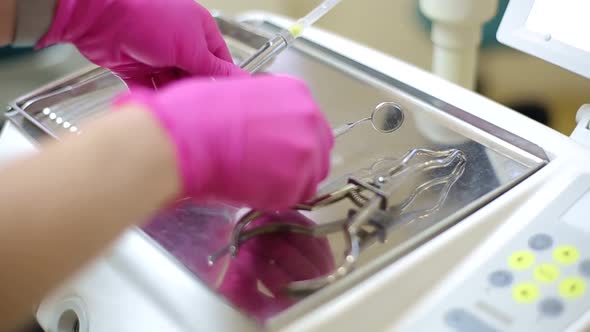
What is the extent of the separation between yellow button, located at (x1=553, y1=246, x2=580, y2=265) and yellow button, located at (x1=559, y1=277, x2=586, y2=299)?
0.6 inches

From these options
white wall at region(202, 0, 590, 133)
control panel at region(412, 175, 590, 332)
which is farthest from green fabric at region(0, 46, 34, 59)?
control panel at region(412, 175, 590, 332)

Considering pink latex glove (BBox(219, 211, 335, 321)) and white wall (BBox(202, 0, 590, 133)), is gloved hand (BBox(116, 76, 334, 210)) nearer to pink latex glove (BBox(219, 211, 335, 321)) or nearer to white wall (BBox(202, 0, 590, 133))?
pink latex glove (BBox(219, 211, 335, 321))

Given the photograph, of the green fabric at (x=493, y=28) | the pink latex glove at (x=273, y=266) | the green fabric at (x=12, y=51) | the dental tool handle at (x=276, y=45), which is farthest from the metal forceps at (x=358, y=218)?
the green fabric at (x=12, y=51)

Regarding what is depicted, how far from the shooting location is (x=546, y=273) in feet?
1.40

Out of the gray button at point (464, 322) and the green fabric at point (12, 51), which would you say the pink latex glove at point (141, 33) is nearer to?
the gray button at point (464, 322)

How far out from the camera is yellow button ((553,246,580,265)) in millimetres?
432

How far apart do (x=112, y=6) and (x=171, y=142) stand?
29 cm

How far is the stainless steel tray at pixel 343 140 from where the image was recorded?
462mm

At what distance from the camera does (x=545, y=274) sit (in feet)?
1.40

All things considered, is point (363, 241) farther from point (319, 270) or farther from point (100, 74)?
point (100, 74)

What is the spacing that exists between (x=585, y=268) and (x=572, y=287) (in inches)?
0.8

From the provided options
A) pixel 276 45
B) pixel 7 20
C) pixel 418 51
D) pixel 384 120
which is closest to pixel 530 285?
pixel 384 120

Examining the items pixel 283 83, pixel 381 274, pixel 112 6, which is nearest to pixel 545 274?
pixel 381 274

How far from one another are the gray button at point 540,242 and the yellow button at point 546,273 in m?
0.02
